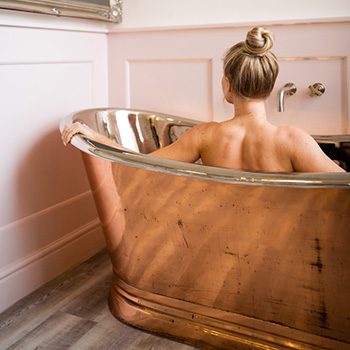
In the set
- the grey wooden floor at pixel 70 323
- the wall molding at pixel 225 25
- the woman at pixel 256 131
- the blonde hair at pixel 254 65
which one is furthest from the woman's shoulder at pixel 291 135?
the wall molding at pixel 225 25

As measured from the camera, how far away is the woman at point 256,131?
4.00 feet

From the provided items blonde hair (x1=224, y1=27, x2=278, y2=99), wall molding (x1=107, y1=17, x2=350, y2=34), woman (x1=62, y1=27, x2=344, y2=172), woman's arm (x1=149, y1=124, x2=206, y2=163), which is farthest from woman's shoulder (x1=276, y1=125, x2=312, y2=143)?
wall molding (x1=107, y1=17, x2=350, y2=34)

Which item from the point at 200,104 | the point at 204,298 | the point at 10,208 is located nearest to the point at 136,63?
the point at 200,104

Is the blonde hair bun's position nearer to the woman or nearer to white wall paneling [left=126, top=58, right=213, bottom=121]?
the woman

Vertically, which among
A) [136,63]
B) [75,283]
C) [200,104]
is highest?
[136,63]

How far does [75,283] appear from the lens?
1.81 m

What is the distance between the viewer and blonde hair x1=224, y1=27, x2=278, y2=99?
48.2 inches

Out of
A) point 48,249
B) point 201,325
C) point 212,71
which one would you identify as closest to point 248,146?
point 201,325

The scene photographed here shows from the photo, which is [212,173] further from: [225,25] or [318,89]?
[225,25]

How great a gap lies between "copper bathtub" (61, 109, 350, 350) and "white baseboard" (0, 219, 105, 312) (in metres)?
0.39

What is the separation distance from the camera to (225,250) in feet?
4.08

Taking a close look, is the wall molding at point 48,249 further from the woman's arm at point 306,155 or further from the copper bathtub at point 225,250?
the woman's arm at point 306,155

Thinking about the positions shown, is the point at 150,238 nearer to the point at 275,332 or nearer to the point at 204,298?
the point at 204,298

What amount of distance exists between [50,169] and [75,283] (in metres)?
0.45
